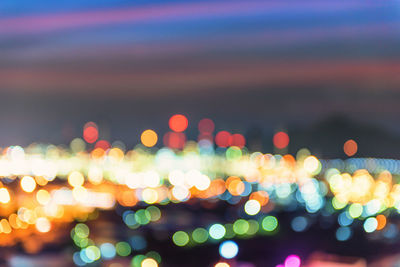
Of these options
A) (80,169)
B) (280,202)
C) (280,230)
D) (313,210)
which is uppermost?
(80,169)

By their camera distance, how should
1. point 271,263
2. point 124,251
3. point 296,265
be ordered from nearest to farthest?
point 296,265 → point 271,263 → point 124,251

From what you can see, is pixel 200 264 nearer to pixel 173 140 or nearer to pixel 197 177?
pixel 197 177

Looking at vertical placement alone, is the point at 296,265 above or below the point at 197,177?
below

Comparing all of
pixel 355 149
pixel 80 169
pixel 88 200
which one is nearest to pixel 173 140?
pixel 80 169

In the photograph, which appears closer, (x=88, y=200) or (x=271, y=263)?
(x=271, y=263)

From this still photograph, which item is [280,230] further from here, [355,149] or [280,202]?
[355,149]

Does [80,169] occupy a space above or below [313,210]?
above

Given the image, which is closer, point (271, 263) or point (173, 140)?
point (271, 263)

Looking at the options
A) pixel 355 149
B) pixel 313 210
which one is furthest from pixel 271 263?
pixel 355 149

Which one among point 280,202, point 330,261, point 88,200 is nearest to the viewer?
point 330,261
